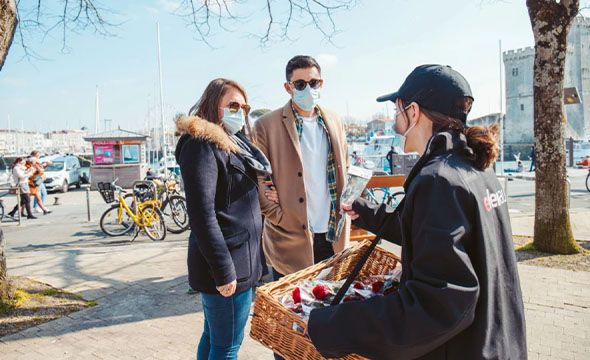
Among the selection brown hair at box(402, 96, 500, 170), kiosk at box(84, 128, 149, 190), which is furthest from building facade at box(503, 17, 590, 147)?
brown hair at box(402, 96, 500, 170)

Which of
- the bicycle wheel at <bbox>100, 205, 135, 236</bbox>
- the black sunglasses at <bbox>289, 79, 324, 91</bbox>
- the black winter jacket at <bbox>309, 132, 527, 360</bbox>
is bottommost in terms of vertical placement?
the bicycle wheel at <bbox>100, 205, 135, 236</bbox>

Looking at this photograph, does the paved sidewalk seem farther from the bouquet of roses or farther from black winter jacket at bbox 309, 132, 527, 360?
black winter jacket at bbox 309, 132, 527, 360

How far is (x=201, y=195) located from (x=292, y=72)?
56.5 inches

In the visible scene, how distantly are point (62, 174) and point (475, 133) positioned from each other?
905 inches

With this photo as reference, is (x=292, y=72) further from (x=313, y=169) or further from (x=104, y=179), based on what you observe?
(x=104, y=179)

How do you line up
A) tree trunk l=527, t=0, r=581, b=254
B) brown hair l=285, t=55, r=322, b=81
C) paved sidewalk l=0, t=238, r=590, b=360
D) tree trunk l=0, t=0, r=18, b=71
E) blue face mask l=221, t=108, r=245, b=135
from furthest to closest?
tree trunk l=527, t=0, r=581, b=254
tree trunk l=0, t=0, r=18, b=71
paved sidewalk l=0, t=238, r=590, b=360
brown hair l=285, t=55, r=322, b=81
blue face mask l=221, t=108, r=245, b=135

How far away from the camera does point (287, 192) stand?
285cm

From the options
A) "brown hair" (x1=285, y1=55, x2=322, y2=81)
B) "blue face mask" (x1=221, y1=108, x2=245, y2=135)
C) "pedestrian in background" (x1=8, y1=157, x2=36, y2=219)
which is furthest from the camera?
"pedestrian in background" (x1=8, y1=157, x2=36, y2=219)

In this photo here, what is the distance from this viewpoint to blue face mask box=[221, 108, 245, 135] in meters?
2.49

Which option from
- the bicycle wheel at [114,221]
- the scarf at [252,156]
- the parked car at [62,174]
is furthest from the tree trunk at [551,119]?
the parked car at [62,174]

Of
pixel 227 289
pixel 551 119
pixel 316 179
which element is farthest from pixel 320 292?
pixel 551 119

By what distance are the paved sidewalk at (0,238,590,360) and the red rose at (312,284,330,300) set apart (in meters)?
1.68

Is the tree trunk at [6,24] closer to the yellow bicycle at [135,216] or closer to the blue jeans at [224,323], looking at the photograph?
the blue jeans at [224,323]

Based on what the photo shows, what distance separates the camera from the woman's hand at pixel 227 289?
82.0 inches
